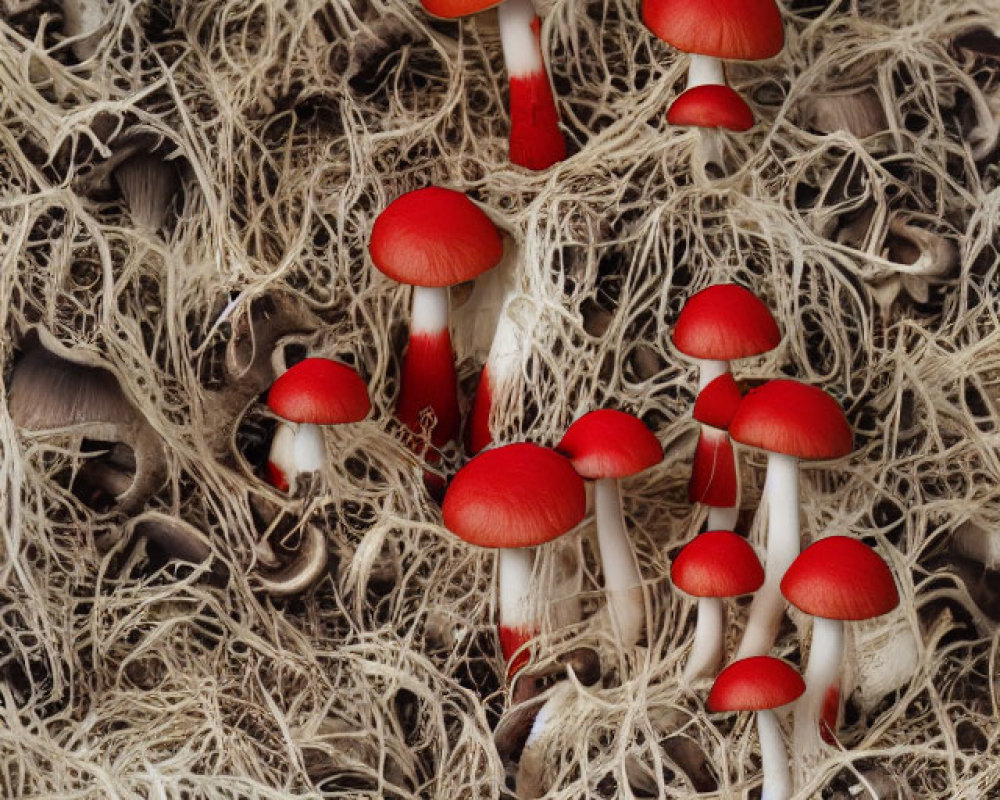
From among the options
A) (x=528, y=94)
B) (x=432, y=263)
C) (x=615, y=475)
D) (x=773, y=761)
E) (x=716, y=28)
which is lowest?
(x=773, y=761)

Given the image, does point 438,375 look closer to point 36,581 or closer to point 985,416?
point 36,581

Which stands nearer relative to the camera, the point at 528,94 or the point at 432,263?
the point at 432,263

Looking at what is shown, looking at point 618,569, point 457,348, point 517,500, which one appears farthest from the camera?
point 457,348

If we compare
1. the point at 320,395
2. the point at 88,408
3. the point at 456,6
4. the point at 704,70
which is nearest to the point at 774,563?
the point at 320,395

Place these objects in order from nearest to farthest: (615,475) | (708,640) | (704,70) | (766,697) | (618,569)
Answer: (766,697) < (615,475) < (708,640) < (618,569) < (704,70)

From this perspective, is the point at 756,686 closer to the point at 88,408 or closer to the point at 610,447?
the point at 610,447

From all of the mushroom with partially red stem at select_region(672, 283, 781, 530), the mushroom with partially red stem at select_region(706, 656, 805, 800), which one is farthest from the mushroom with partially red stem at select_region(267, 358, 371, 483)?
the mushroom with partially red stem at select_region(706, 656, 805, 800)

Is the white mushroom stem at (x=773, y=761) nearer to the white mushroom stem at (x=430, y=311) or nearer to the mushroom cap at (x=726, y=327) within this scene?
the mushroom cap at (x=726, y=327)

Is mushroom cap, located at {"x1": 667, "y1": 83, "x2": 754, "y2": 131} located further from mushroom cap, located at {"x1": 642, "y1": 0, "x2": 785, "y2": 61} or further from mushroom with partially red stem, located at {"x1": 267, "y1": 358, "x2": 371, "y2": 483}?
mushroom with partially red stem, located at {"x1": 267, "y1": 358, "x2": 371, "y2": 483}
